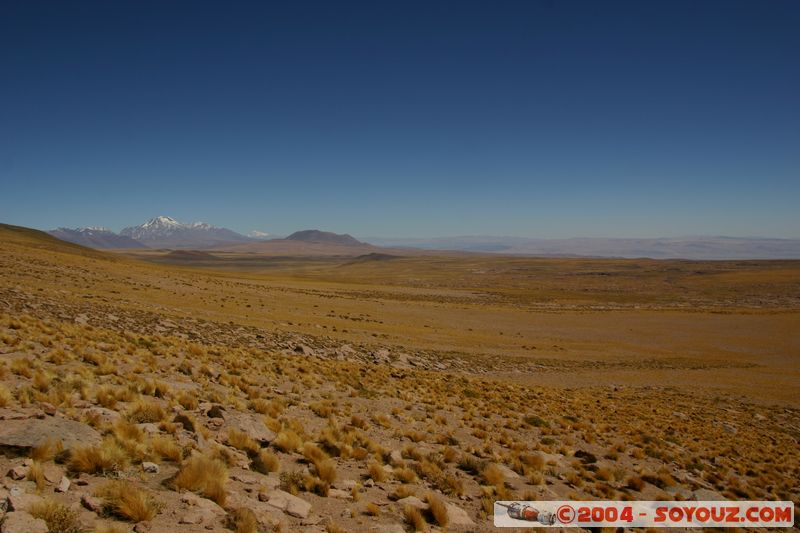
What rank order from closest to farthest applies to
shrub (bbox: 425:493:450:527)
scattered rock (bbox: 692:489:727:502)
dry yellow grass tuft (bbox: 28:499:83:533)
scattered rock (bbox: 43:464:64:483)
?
A: dry yellow grass tuft (bbox: 28:499:83:533) < scattered rock (bbox: 43:464:64:483) < shrub (bbox: 425:493:450:527) < scattered rock (bbox: 692:489:727:502)

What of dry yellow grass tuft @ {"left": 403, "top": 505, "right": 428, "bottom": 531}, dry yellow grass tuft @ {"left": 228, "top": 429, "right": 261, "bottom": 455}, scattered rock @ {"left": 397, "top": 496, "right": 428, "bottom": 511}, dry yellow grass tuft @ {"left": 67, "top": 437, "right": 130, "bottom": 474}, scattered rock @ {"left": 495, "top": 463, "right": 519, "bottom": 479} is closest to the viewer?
dry yellow grass tuft @ {"left": 67, "top": 437, "right": 130, "bottom": 474}

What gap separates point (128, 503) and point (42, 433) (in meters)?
2.56

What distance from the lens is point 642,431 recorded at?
15336 millimetres

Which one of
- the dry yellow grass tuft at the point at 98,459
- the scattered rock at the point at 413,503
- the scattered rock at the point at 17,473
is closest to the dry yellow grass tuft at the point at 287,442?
the scattered rock at the point at 413,503

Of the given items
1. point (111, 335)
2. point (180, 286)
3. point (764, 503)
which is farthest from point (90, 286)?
point (764, 503)

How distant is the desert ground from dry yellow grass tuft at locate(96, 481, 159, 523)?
2cm

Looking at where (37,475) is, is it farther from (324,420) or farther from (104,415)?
(324,420)

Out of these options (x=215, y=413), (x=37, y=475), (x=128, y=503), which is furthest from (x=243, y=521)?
(x=215, y=413)

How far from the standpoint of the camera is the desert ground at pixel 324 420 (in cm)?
598

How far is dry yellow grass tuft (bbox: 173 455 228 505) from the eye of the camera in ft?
19.4

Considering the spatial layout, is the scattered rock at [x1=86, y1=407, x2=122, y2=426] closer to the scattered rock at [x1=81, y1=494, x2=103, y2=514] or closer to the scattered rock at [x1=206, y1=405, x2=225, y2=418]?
the scattered rock at [x1=206, y1=405, x2=225, y2=418]

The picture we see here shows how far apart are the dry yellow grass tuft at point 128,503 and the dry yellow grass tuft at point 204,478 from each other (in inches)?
25.1

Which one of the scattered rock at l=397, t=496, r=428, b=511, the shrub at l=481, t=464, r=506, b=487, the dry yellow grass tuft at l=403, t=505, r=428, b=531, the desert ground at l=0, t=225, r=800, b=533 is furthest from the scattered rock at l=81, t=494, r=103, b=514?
the shrub at l=481, t=464, r=506, b=487

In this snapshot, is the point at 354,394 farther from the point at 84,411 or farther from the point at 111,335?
the point at 111,335
